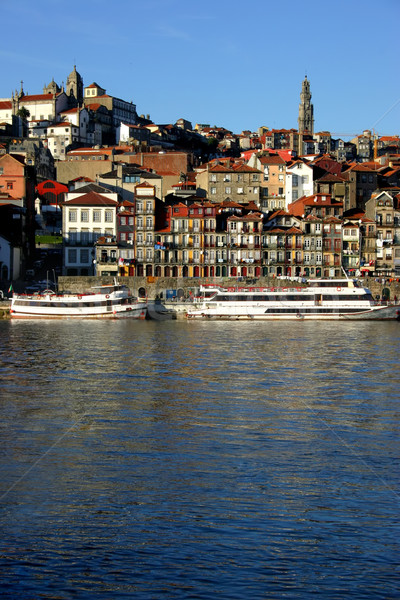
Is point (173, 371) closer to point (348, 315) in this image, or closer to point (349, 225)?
point (348, 315)

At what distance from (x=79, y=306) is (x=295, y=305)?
20.1m

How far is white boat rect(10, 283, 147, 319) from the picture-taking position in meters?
77.6

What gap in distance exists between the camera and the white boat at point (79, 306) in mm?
77562

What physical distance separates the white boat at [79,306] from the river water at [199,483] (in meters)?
35.4

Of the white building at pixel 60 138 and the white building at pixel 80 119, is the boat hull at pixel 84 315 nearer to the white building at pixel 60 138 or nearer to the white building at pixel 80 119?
the white building at pixel 60 138

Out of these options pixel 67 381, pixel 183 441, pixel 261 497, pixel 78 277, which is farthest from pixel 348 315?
pixel 261 497

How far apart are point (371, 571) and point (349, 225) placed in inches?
3380

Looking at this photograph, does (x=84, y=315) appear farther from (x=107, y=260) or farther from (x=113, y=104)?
(x=113, y=104)

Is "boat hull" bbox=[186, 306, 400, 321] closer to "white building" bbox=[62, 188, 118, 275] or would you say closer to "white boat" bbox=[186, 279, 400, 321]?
"white boat" bbox=[186, 279, 400, 321]

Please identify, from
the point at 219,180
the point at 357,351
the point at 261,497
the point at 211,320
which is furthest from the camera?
the point at 219,180

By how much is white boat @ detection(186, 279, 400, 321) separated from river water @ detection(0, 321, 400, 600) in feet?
119

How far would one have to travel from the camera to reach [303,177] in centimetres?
11056

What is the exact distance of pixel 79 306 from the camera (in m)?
78.4

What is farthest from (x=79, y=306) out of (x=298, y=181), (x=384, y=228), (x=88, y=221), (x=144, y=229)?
(x=298, y=181)
